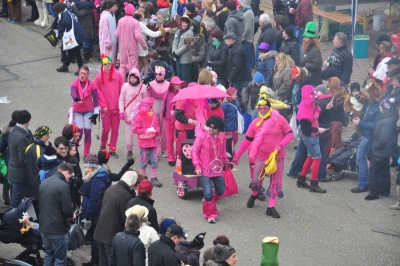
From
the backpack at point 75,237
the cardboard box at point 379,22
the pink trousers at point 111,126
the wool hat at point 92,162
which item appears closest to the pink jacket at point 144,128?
the pink trousers at point 111,126

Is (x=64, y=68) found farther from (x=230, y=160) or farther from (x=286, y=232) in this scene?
(x=286, y=232)

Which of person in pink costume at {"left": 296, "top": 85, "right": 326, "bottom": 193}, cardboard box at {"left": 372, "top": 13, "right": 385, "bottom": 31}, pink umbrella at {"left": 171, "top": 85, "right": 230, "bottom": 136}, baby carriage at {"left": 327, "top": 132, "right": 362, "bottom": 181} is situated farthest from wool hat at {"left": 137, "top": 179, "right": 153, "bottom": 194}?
cardboard box at {"left": 372, "top": 13, "right": 385, "bottom": 31}

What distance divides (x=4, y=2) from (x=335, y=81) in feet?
36.7

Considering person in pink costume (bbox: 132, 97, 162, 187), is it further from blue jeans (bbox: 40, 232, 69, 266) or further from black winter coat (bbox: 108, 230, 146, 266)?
black winter coat (bbox: 108, 230, 146, 266)

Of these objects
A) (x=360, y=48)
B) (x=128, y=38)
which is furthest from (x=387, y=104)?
(x=360, y=48)

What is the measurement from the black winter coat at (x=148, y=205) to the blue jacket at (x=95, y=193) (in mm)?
750

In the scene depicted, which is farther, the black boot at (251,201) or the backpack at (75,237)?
the black boot at (251,201)

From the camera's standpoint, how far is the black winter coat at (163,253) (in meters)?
9.50

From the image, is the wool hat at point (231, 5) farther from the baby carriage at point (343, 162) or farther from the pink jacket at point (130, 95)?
the baby carriage at point (343, 162)

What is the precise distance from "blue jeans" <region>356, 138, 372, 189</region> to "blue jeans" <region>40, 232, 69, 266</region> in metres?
5.21

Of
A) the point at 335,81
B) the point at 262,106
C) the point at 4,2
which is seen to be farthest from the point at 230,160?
the point at 4,2

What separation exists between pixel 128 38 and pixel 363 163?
5737 mm

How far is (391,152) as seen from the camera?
13891 mm

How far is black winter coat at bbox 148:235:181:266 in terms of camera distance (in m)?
9.50
